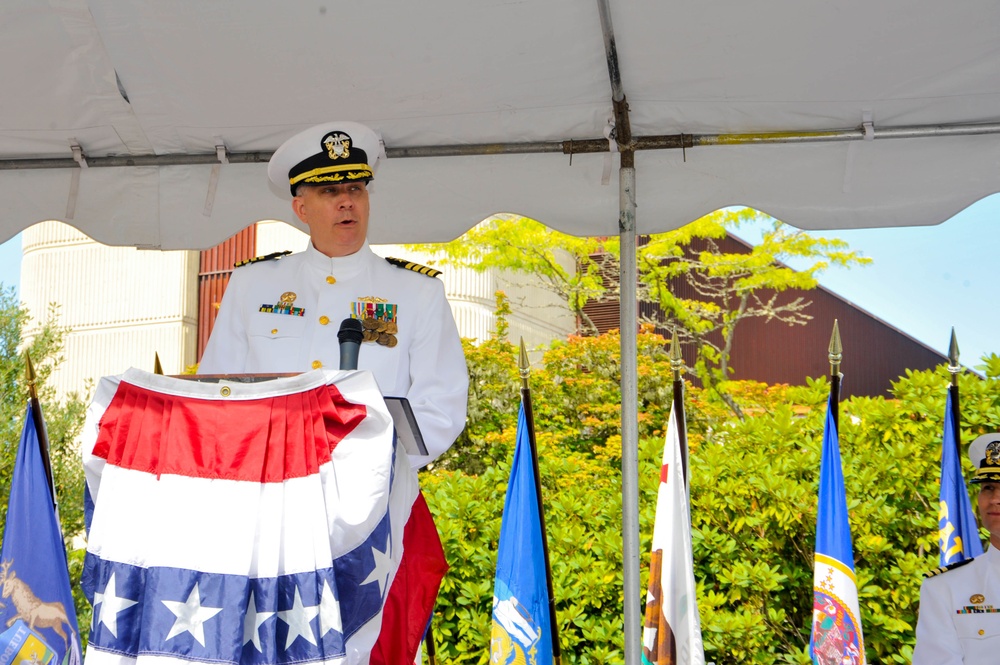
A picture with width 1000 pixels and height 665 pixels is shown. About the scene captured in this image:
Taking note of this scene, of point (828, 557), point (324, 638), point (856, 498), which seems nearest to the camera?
point (324, 638)

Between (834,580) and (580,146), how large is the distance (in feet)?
6.96

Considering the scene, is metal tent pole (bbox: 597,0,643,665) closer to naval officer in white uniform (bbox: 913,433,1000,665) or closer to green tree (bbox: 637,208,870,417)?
naval officer in white uniform (bbox: 913,433,1000,665)

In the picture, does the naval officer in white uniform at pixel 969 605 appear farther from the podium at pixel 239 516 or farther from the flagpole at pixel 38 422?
the flagpole at pixel 38 422

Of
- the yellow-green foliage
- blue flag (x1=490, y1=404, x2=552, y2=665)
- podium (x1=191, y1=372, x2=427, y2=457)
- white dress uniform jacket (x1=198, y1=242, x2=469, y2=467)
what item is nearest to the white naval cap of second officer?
white dress uniform jacket (x1=198, y1=242, x2=469, y2=467)

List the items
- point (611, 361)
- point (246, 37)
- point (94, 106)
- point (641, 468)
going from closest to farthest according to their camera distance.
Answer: point (246, 37)
point (94, 106)
point (641, 468)
point (611, 361)

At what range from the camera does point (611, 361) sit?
1075 centimetres

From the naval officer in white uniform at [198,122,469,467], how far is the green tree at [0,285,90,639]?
4.23m

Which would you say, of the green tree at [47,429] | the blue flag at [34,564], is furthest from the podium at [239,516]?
the green tree at [47,429]

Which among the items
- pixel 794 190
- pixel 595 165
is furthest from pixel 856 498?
pixel 595 165

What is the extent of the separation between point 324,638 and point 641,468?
4.49 m

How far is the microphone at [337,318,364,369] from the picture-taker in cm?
245

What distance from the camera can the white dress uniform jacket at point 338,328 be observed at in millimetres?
3072

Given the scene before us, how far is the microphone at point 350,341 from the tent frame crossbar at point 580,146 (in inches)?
68.1

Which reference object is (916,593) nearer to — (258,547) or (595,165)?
(595,165)
